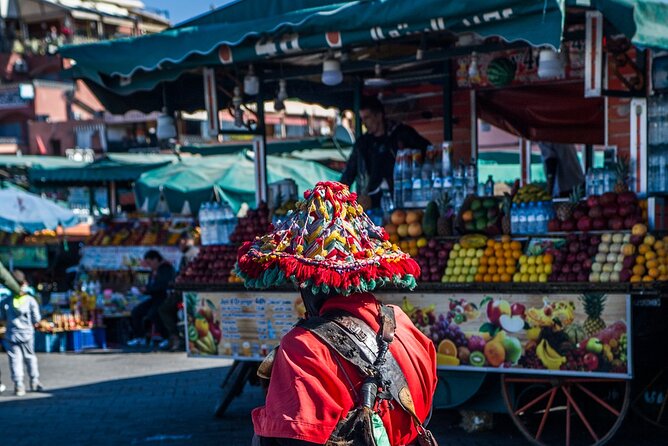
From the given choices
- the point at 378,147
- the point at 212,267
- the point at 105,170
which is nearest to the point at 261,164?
the point at 378,147

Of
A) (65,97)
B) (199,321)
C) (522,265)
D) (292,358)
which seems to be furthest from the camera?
(65,97)

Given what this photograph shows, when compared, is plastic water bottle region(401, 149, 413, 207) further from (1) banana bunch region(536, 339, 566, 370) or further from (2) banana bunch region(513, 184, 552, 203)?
(1) banana bunch region(536, 339, 566, 370)

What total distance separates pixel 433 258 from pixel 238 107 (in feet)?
11.5

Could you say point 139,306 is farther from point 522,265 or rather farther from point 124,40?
point 522,265

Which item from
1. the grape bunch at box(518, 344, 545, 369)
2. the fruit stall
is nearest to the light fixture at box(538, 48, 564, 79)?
the fruit stall

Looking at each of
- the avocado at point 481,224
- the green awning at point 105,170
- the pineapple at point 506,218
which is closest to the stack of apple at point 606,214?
the pineapple at point 506,218

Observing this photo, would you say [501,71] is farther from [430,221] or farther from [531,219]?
[531,219]

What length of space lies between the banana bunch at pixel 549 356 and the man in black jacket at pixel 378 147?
2746 millimetres

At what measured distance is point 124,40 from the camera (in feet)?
27.2

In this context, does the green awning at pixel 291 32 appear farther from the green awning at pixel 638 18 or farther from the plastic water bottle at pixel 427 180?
the plastic water bottle at pixel 427 180

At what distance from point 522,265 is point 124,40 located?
4.54 m

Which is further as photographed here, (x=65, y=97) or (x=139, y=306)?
(x=65, y=97)

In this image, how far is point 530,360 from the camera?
6379 millimetres

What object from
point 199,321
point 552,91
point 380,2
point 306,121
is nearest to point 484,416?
point 199,321
